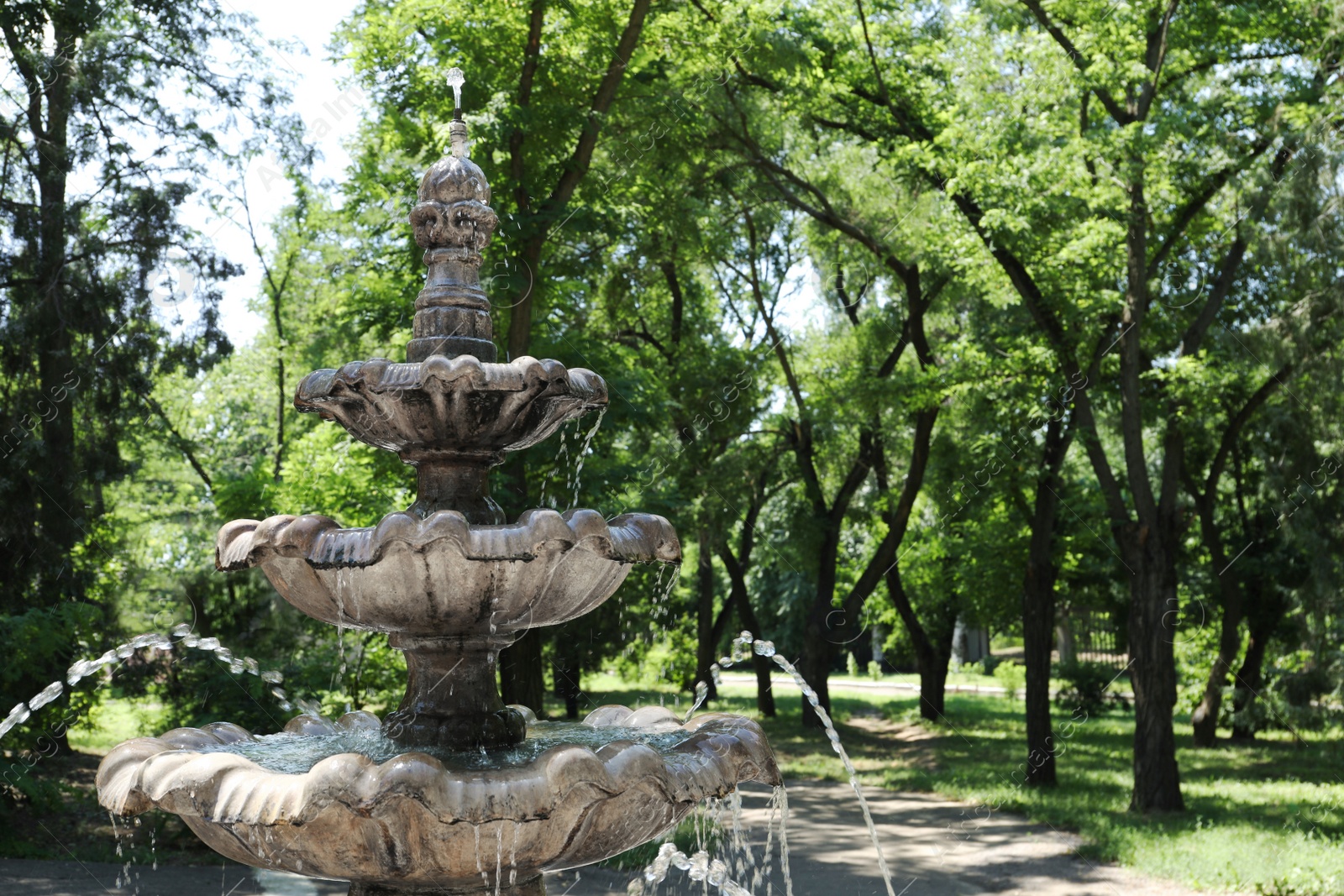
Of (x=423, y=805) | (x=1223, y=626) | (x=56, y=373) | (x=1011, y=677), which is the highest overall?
(x=56, y=373)

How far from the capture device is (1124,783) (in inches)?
625

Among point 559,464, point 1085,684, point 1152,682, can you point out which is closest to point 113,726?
point 559,464

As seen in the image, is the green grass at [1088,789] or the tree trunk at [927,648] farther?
the tree trunk at [927,648]

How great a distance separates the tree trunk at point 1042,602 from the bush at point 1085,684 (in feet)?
39.3

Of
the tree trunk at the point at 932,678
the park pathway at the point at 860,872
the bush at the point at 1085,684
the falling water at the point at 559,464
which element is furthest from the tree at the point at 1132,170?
the bush at the point at 1085,684

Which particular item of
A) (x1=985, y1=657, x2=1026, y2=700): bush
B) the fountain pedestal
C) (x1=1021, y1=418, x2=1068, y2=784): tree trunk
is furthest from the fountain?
(x1=985, y1=657, x2=1026, y2=700): bush

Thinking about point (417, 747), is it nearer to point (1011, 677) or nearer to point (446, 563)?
point (446, 563)

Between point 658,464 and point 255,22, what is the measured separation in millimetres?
8745

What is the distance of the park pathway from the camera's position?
363 inches

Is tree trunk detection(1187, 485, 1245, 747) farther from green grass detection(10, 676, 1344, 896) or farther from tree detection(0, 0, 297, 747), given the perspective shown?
tree detection(0, 0, 297, 747)

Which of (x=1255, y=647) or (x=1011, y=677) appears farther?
(x=1011, y=677)

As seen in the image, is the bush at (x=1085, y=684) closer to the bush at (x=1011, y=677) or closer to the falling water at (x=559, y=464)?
the bush at (x=1011, y=677)

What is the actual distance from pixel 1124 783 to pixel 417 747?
1415 centimetres

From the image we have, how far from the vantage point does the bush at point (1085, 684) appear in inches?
1095
